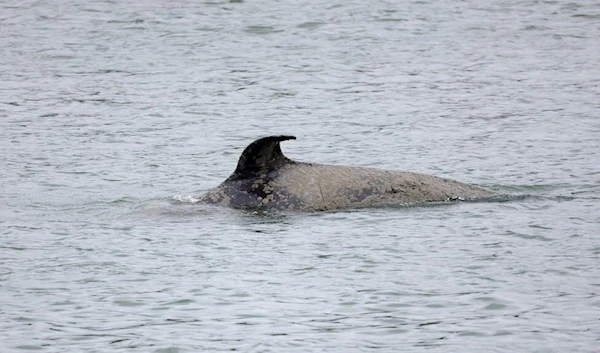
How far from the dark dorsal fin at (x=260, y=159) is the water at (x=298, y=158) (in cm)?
48

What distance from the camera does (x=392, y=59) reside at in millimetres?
27688

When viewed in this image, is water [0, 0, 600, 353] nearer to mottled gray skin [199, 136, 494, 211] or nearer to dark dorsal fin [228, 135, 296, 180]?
mottled gray skin [199, 136, 494, 211]

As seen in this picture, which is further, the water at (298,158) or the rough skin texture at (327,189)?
the rough skin texture at (327,189)

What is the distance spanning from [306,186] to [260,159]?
0.64m

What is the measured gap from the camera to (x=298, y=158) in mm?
20094

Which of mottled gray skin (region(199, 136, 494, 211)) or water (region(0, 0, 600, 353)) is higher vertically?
mottled gray skin (region(199, 136, 494, 211))

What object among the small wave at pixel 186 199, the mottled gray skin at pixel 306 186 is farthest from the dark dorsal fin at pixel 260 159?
the small wave at pixel 186 199

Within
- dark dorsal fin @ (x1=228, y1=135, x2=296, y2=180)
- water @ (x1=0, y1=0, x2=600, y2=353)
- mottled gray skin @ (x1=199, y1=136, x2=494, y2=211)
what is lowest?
water @ (x1=0, y1=0, x2=600, y2=353)

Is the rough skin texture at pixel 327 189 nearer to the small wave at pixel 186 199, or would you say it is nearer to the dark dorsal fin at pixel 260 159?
the dark dorsal fin at pixel 260 159

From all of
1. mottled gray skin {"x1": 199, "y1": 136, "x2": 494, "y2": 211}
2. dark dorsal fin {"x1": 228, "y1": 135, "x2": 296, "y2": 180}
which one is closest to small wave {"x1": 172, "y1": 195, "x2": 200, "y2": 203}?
mottled gray skin {"x1": 199, "y1": 136, "x2": 494, "y2": 211}

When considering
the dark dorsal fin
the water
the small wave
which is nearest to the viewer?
the water

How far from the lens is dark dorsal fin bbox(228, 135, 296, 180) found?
48.3 feet

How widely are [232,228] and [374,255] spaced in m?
1.73

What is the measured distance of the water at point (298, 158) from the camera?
11555 mm
